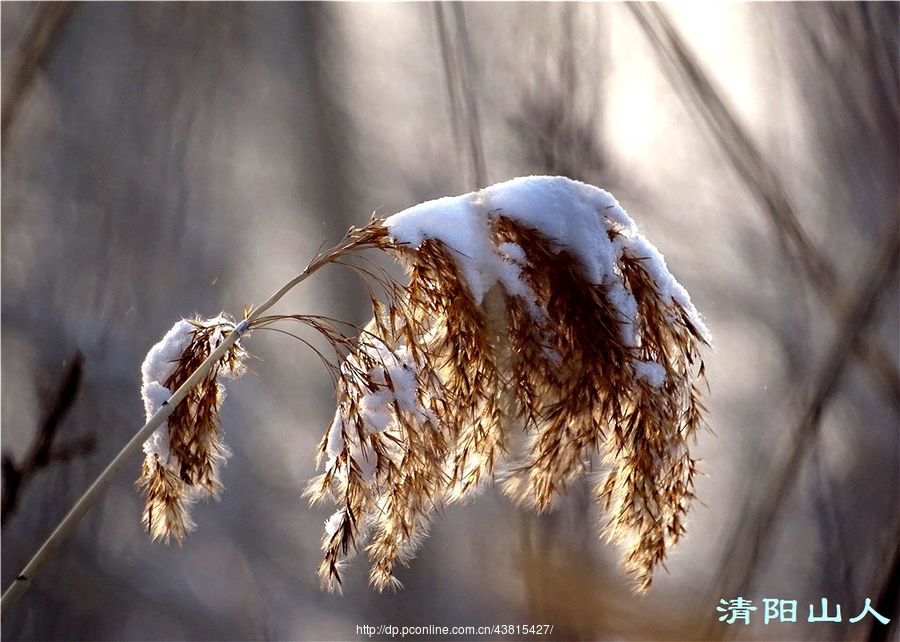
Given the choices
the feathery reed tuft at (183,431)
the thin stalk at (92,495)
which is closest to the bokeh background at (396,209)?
the feathery reed tuft at (183,431)

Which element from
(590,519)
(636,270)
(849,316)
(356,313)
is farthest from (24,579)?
(849,316)

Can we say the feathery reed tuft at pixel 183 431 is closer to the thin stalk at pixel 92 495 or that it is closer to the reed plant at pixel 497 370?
the reed plant at pixel 497 370

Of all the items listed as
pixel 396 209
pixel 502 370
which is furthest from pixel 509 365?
pixel 396 209

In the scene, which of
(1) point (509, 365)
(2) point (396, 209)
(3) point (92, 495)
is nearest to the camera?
(3) point (92, 495)

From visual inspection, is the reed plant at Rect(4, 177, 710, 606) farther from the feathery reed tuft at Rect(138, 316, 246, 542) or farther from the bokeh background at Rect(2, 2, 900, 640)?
the bokeh background at Rect(2, 2, 900, 640)

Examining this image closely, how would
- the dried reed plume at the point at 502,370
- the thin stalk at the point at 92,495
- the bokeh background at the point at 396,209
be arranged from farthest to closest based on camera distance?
the bokeh background at the point at 396,209, the dried reed plume at the point at 502,370, the thin stalk at the point at 92,495

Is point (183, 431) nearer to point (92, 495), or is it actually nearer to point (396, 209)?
point (92, 495)

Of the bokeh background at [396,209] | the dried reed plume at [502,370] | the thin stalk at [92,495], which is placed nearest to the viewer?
the thin stalk at [92,495]

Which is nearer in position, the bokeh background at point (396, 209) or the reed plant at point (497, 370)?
the reed plant at point (497, 370)

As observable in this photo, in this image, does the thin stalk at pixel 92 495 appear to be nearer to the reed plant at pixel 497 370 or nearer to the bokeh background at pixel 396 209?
the reed plant at pixel 497 370
